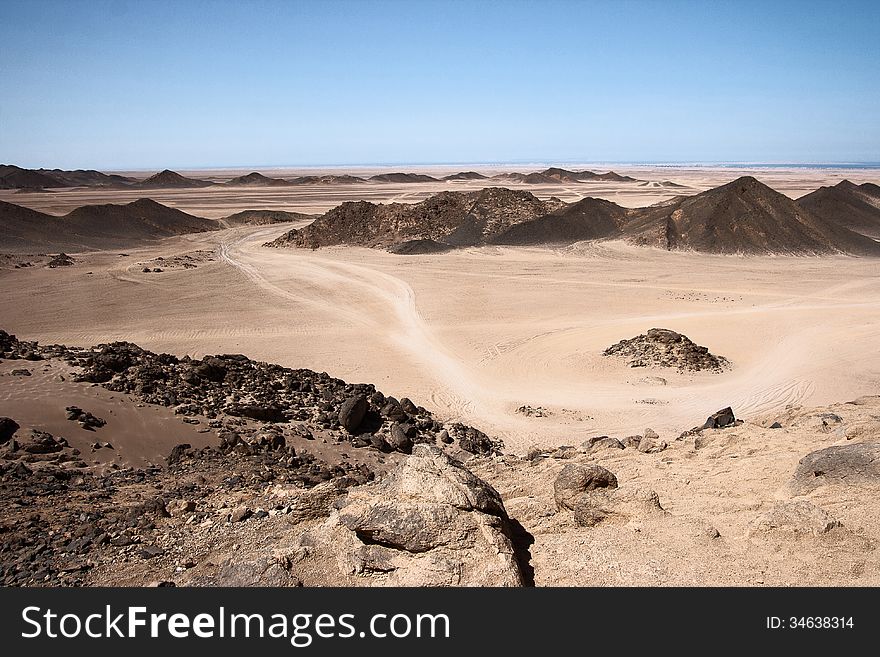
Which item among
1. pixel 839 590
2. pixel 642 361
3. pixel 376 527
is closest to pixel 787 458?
pixel 839 590

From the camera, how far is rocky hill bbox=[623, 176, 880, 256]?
37375 mm

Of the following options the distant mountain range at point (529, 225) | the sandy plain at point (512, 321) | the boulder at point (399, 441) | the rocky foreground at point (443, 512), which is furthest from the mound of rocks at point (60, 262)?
the boulder at point (399, 441)

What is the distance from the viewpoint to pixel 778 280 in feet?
98.4

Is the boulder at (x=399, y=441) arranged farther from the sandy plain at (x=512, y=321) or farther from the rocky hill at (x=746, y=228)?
the rocky hill at (x=746, y=228)

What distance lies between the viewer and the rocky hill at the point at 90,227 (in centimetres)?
4038

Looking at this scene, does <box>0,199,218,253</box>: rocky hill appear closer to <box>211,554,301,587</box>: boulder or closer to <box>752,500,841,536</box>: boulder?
A: <box>211,554,301,587</box>: boulder

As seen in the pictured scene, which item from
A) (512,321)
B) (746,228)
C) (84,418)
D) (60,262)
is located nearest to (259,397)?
(84,418)

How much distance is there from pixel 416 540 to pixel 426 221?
143 feet

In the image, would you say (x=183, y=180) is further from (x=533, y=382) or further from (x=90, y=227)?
(x=533, y=382)

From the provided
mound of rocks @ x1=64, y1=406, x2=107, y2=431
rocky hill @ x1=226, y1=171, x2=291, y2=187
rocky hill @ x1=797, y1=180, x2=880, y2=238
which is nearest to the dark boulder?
mound of rocks @ x1=64, y1=406, x2=107, y2=431

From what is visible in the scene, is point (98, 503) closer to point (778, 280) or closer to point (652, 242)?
point (778, 280)

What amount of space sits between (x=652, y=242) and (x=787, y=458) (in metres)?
34.8

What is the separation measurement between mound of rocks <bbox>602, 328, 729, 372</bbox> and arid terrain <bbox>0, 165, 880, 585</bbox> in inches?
4.3

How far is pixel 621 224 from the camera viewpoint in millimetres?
45500
